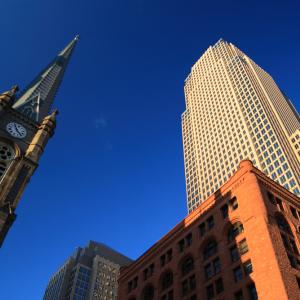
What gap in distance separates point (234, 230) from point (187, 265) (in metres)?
9.20

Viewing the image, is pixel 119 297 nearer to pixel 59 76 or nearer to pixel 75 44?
pixel 59 76

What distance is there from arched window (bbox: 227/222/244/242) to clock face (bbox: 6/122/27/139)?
4409cm

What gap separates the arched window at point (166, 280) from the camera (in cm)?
5612

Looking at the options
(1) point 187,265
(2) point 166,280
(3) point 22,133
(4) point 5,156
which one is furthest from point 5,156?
(1) point 187,265

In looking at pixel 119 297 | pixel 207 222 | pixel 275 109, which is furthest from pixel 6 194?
pixel 275 109

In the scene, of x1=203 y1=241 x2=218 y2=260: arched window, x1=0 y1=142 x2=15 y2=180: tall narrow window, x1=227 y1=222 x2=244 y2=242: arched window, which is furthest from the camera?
x1=0 y1=142 x2=15 y2=180: tall narrow window

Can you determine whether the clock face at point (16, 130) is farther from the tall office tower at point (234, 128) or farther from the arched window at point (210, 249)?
the tall office tower at point (234, 128)

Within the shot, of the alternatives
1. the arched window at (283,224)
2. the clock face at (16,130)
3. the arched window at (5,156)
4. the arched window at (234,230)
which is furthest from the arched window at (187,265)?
the clock face at (16,130)

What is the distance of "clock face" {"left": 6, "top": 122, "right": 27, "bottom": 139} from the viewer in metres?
74.6

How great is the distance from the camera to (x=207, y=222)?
55.5 meters

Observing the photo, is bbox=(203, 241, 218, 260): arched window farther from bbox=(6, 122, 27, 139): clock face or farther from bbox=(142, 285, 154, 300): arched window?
bbox=(6, 122, 27, 139): clock face

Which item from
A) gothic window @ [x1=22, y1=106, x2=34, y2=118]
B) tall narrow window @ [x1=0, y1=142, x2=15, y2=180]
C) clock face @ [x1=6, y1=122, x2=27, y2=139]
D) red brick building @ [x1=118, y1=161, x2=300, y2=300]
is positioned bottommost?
red brick building @ [x1=118, y1=161, x2=300, y2=300]

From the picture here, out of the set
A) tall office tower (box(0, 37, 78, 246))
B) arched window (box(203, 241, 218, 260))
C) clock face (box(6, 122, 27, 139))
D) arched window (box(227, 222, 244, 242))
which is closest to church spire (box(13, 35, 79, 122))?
tall office tower (box(0, 37, 78, 246))

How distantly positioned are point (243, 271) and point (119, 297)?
28340 mm
